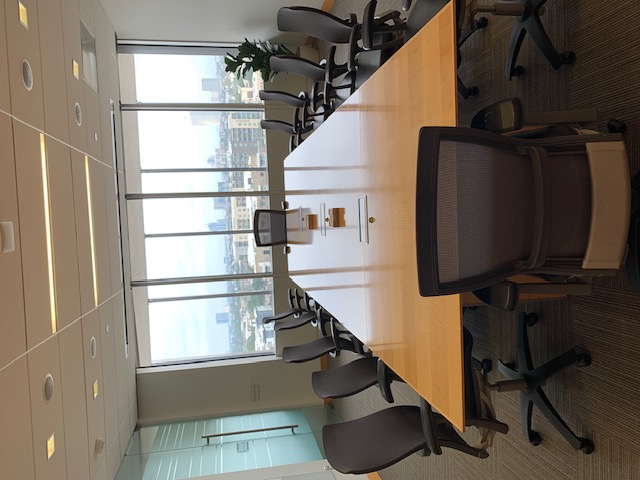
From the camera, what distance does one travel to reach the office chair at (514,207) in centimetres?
128

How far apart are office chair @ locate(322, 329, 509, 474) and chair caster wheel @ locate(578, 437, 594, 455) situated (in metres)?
0.29

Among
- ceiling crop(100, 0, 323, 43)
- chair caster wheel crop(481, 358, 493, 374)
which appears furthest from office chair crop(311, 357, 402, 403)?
ceiling crop(100, 0, 323, 43)

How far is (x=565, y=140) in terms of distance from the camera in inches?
55.6

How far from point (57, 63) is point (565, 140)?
131 inches

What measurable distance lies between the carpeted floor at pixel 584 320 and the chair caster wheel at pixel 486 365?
3 centimetres

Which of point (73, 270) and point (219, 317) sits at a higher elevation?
point (73, 270)

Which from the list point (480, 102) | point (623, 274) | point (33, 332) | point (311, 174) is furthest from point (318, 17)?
point (33, 332)

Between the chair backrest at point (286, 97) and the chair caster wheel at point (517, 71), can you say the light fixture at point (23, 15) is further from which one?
the chair caster wheel at point (517, 71)

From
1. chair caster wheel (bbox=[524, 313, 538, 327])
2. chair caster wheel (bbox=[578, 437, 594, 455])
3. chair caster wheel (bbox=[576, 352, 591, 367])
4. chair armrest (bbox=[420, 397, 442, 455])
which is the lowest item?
chair caster wheel (bbox=[578, 437, 594, 455])

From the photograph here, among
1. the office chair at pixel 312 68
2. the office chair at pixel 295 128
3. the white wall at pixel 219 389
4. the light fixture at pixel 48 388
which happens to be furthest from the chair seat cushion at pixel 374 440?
the white wall at pixel 219 389

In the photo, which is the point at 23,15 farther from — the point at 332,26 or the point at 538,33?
the point at 538,33

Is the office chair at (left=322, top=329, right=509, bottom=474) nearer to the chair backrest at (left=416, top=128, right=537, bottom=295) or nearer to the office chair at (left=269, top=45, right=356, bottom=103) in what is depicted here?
the chair backrest at (left=416, top=128, right=537, bottom=295)

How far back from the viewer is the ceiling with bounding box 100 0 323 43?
16.7 ft

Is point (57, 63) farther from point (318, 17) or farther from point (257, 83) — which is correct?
point (257, 83)
